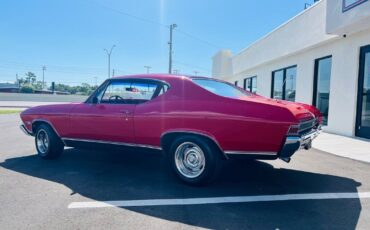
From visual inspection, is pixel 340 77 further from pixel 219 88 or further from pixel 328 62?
pixel 219 88

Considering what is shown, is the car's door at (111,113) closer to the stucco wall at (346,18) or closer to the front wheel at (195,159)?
the front wheel at (195,159)

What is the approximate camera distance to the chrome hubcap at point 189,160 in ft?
13.3

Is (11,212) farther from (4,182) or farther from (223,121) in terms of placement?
A: (223,121)

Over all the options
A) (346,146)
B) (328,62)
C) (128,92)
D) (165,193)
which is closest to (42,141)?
(128,92)

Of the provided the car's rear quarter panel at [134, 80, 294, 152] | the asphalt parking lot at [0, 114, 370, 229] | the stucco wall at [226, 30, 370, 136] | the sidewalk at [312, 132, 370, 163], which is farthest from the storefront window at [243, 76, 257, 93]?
the car's rear quarter panel at [134, 80, 294, 152]

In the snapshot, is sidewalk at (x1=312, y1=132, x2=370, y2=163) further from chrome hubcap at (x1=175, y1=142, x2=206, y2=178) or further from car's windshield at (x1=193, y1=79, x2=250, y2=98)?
chrome hubcap at (x1=175, y1=142, x2=206, y2=178)

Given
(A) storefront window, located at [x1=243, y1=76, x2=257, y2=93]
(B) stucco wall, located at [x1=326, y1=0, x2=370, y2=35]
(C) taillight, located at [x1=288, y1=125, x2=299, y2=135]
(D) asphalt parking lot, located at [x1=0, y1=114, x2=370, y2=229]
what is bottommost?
(D) asphalt parking lot, located at [x1=0, y1=114, x2=370, y2=229]

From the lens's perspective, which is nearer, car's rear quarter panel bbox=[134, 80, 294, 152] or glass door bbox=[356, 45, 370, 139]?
car's rear quarter panel bbox=[134, 80, 294, 152]

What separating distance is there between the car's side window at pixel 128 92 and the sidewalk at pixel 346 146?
14.5 ft

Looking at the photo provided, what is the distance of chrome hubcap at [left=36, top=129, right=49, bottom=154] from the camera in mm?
5684

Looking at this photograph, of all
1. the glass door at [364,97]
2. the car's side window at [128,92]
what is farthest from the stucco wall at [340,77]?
the car's side window at [128,92]

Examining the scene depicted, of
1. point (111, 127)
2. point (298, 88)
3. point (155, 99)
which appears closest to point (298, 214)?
point (155, 99)

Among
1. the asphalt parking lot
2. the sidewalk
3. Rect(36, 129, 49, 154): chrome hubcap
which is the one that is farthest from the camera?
the sidewalk

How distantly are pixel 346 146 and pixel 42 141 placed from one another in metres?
7.01
